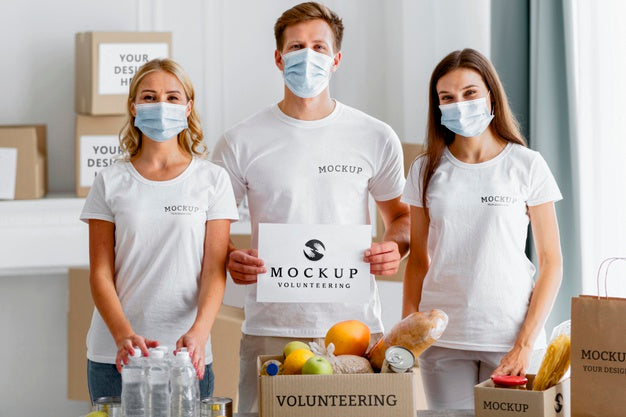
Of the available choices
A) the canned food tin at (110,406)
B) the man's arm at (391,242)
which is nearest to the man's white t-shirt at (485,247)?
the man's arm at (391,242)

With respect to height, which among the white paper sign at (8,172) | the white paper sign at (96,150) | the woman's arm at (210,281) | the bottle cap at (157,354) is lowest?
the bottle cap at (157,354)

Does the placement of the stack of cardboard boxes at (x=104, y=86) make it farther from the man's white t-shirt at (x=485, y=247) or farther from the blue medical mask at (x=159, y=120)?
the man's white t-shirt at (x=485, y=247)

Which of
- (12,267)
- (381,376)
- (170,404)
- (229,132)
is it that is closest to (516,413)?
(381,376)

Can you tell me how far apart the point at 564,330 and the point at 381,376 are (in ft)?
1.76

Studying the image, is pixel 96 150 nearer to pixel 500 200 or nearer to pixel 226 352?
pixel 226 352

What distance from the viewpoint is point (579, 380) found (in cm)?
169

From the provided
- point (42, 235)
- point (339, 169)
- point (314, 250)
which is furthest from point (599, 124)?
point (42, 235)

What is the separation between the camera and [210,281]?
207 cm

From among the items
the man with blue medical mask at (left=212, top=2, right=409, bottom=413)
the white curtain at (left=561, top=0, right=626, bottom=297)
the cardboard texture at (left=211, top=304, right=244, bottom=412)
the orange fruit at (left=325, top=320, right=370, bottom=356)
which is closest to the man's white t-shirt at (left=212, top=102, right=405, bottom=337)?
the man with blue medical mask at (left=212, top=2, right=409, bottom=413)

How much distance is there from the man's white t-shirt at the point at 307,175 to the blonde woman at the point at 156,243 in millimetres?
151

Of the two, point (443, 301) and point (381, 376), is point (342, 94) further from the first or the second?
point (381, 376)

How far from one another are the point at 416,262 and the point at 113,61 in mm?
1737

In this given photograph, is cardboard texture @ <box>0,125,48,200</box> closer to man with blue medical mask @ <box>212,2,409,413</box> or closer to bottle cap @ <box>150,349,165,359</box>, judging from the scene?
man with blue medical mask @ <box>212,2,409,413</box>

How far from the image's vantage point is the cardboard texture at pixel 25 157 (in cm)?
340
